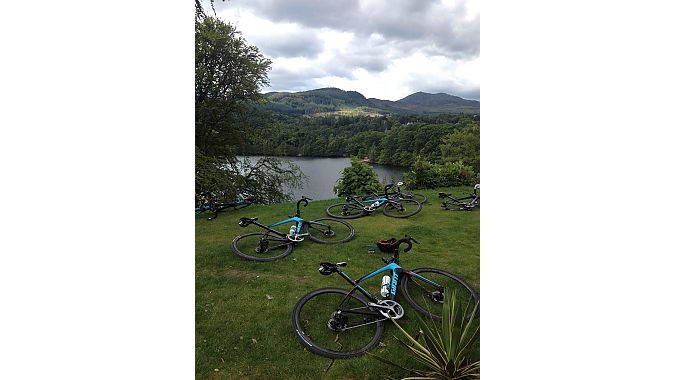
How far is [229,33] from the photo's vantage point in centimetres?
339

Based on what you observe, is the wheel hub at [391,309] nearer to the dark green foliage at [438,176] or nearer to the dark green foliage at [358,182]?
the dark green foliage at [358,182]

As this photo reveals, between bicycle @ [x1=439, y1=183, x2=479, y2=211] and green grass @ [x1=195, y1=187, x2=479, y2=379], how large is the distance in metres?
0.11

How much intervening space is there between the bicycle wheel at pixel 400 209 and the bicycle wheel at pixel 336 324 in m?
1.55

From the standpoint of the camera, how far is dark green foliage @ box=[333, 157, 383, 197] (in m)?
3.68

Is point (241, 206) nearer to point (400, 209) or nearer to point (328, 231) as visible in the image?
point (328, 231)

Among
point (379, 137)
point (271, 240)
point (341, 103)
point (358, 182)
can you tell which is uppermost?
point (341, 103)

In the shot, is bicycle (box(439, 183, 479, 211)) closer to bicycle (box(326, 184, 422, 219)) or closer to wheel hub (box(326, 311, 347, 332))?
bicycle (box(326, 184, 422, 219))

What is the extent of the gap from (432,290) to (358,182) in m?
1.93

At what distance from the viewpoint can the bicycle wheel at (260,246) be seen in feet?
7.67

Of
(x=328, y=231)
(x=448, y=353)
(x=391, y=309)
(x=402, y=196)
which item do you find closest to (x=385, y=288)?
(x=391, y=309)

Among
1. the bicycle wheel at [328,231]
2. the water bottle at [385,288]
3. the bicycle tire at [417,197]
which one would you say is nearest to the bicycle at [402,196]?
the bicycle tire at [417,197]

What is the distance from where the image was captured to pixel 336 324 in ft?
5.21
